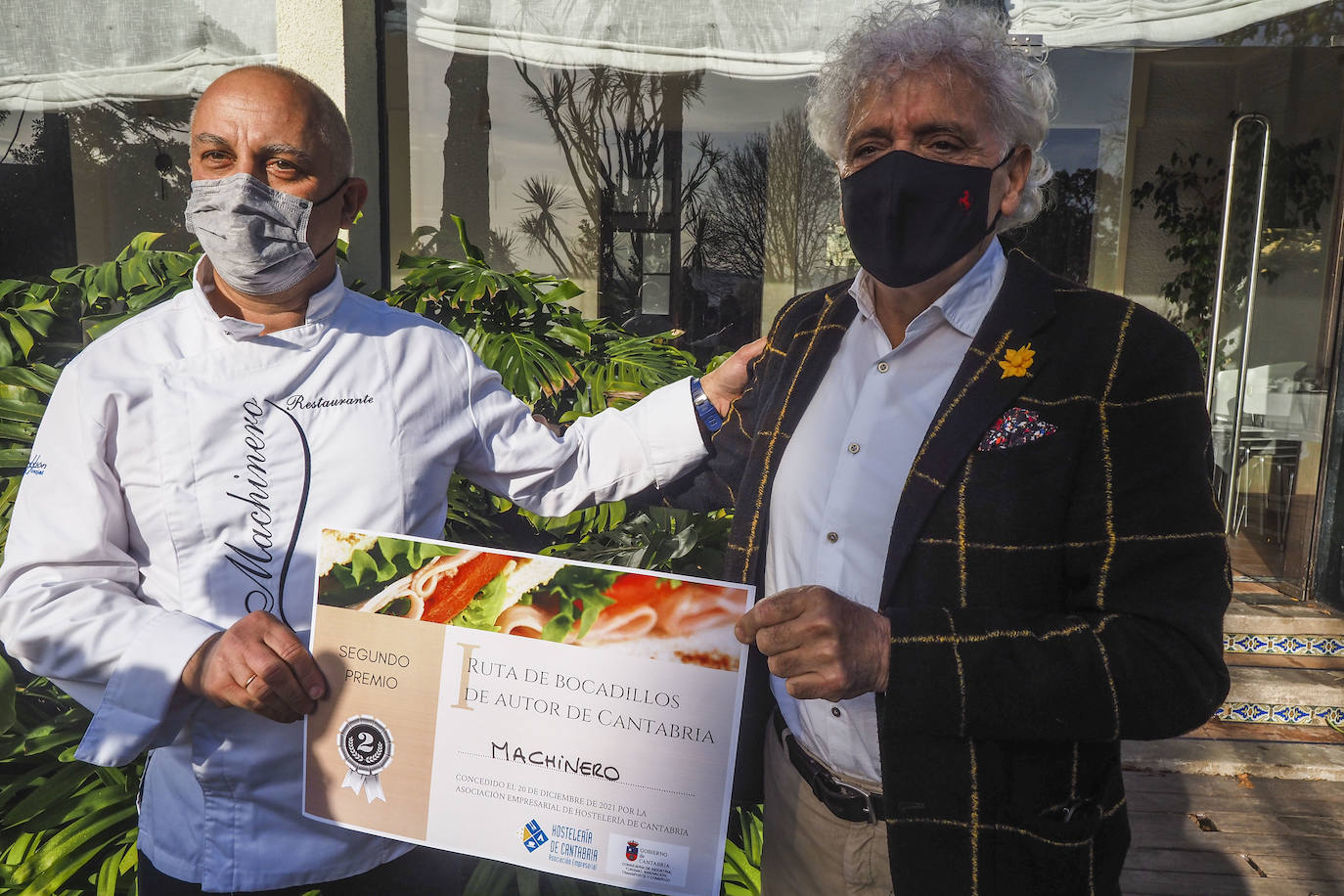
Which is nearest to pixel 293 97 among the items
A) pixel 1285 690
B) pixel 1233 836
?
pixel 1233 836

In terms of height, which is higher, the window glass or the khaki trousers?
the window glass

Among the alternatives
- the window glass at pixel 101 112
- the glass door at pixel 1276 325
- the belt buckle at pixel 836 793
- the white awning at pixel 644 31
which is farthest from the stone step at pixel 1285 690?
the window glass at pixel 101 112

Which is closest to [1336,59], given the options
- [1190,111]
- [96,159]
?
[1190,111]

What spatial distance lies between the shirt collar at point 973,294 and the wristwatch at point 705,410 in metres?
0.53

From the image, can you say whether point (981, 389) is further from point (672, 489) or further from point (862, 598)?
point (672, 489)

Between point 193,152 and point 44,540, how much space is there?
27.0 inches

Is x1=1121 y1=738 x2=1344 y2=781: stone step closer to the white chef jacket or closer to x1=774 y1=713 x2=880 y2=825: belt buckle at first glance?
x1=774 y1=713 x2=880 y2=825: belt buckle

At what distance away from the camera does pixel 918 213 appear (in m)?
1.45

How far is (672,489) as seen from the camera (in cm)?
192

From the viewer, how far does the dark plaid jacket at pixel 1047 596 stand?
1.21 m

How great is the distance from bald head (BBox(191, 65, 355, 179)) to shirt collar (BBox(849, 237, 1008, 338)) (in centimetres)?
106

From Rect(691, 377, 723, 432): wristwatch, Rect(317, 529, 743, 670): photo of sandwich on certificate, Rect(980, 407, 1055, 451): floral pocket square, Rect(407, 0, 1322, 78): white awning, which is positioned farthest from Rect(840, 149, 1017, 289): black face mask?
Rect(407, 0, 1322, 78): white awning

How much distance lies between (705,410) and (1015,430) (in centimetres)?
71

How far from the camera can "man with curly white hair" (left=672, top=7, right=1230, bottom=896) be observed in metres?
1.21
